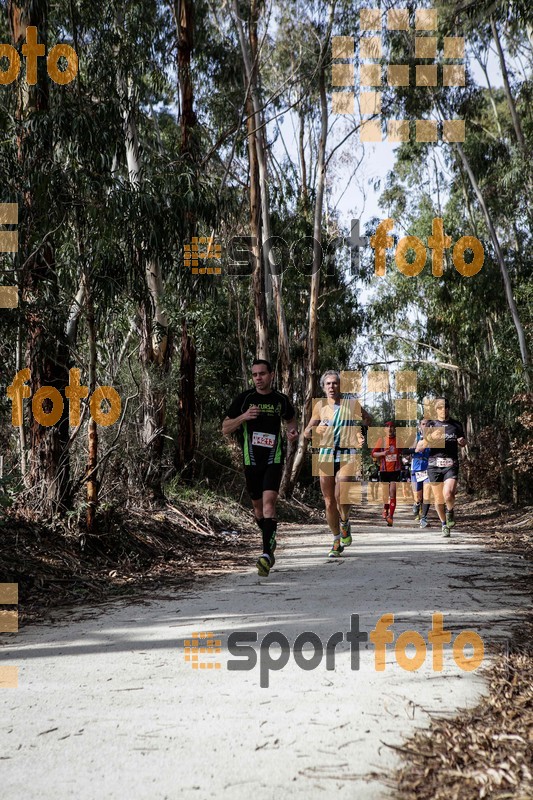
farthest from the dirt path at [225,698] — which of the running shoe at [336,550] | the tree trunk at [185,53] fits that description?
the tree trunk at [185,53]

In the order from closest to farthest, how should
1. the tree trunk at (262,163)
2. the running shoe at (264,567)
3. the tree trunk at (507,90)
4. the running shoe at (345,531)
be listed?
the running shoe at (264,567) → the running shoe at (345,531) → the tree trunk at (262,163) → the tree trunk at (507,90)

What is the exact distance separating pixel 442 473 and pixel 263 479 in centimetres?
431

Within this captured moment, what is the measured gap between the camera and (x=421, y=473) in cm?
1307

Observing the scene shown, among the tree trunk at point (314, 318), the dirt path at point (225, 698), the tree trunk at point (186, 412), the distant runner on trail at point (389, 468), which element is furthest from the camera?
the tree trunk at point (314, 318)

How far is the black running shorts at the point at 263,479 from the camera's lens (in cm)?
692

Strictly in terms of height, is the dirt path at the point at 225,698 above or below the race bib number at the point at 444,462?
below

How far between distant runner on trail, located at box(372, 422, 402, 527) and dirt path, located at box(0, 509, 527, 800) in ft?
24.7

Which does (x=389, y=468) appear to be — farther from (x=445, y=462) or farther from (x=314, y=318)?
(x=314, y=318)

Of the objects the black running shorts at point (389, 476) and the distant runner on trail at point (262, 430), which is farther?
the black running shorts at point (389, 476)

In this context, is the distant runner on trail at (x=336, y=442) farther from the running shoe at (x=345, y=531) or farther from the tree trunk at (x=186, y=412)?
the tree trunk at (x=186, y=412)

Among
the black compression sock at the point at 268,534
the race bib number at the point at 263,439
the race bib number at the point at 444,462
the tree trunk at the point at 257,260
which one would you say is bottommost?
the black compression sock at the point at 268,534

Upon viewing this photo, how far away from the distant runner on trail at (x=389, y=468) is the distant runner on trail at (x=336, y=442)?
5427 millimetres

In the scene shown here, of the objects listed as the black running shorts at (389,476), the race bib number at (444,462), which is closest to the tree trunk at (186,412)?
the black running shorts at (389,476)

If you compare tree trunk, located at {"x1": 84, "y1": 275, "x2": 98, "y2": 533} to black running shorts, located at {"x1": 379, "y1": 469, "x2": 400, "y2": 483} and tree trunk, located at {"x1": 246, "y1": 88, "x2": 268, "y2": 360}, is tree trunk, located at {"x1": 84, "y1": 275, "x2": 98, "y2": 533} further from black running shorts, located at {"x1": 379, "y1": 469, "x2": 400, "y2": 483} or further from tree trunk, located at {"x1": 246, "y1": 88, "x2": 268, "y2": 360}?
tree trunk, located at {"x1": 246, "y1": 88, "x2": 268, "y2": 360}
